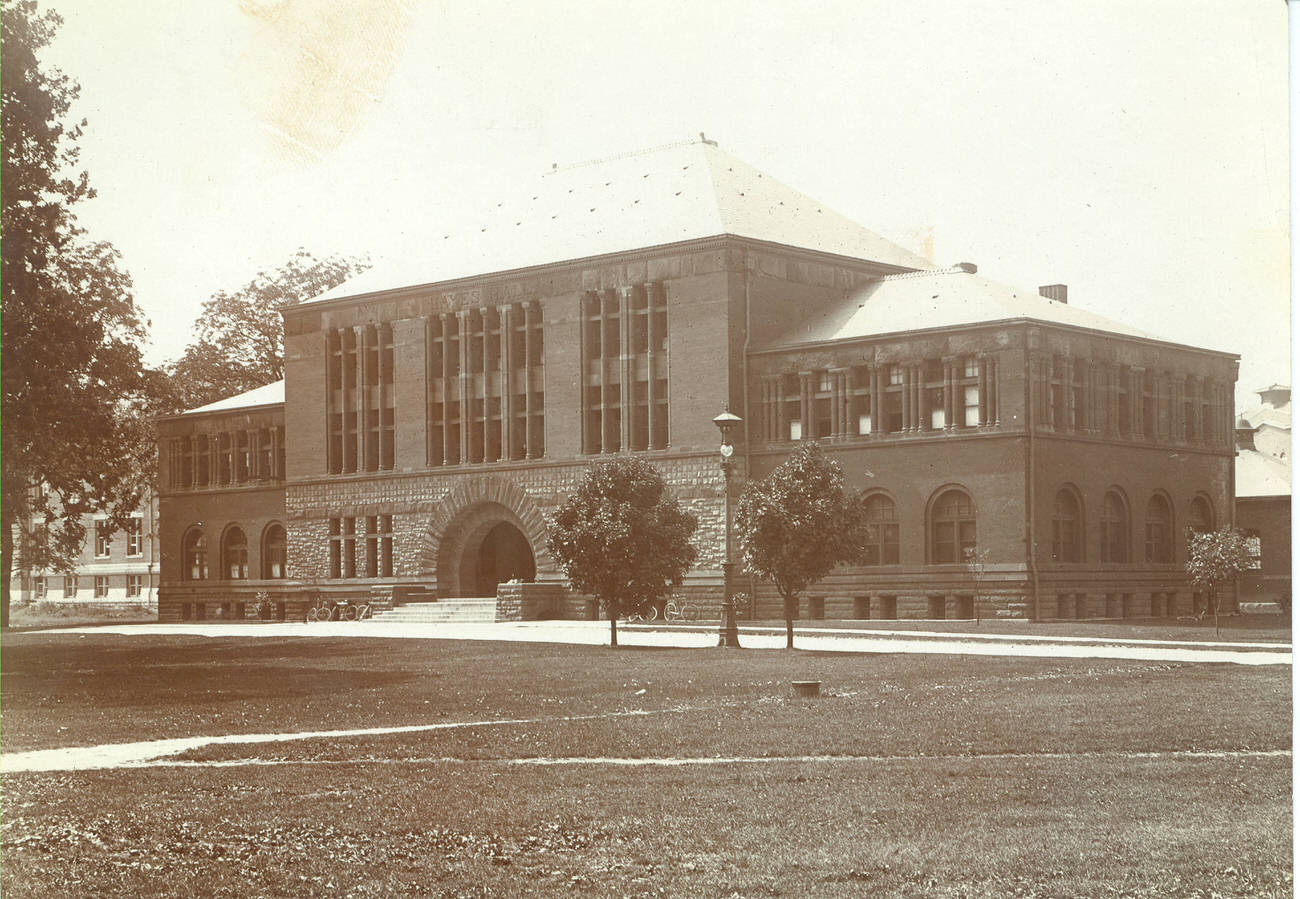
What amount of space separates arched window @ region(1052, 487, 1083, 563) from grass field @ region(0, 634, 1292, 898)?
19256 mm

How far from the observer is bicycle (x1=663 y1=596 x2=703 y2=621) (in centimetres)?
5088

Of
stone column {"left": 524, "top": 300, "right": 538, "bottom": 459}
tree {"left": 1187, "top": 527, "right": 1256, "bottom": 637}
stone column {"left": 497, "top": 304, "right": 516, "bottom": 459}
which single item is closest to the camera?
tree {"left": 1187, "top": 527, "right": 1256, "bottom": 637}

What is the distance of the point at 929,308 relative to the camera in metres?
46.8

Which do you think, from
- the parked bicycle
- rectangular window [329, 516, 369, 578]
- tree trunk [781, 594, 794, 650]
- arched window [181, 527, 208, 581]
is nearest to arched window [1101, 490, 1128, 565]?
tree trunk [781, 594, 794, 650]

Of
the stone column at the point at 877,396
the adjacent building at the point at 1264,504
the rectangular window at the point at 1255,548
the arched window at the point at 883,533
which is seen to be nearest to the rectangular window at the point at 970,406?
the stone column at the point at 877,396

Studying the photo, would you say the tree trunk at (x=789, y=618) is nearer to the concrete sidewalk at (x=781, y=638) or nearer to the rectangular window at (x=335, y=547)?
the concrete sidewalk at (x=781, y=638)

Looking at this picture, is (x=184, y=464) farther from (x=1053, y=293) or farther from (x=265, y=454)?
(x=1053, y=293)

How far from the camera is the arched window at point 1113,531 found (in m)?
45.8

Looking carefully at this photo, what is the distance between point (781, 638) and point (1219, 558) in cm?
1055

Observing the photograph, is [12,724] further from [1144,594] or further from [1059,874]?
[1144,594]

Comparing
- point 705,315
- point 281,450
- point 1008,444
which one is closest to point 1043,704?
point 1008,444

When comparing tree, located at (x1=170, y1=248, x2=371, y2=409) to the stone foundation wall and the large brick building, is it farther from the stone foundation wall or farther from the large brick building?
the stone foundation wall

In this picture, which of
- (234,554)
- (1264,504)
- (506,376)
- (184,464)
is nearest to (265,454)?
(234,554)

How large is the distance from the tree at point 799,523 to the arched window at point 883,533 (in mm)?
12029
